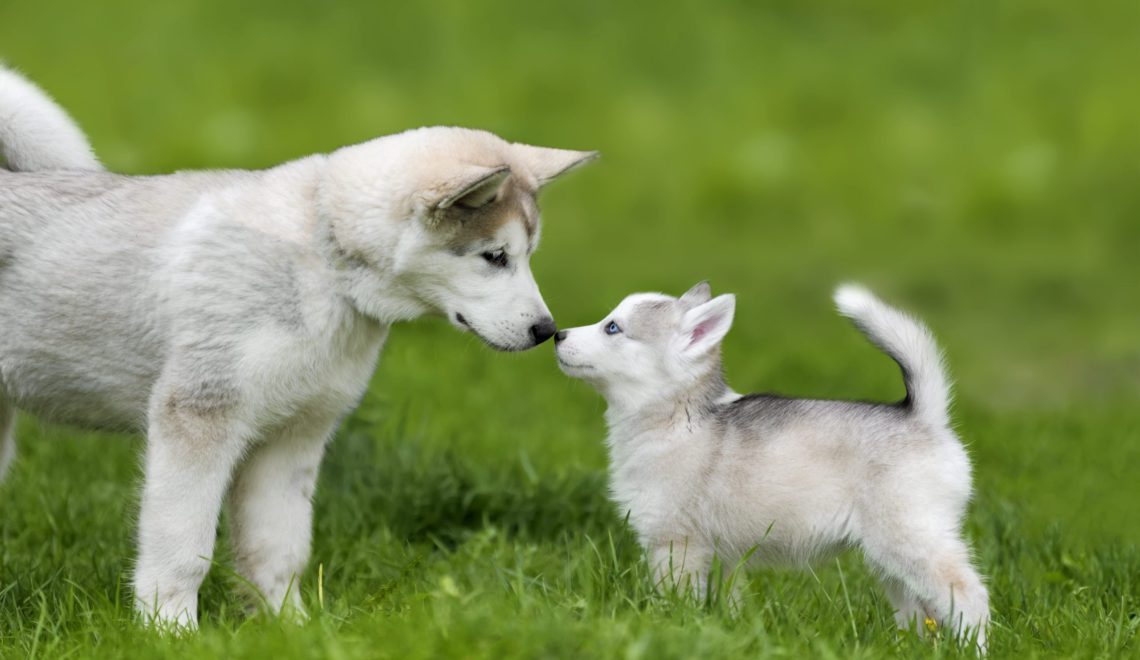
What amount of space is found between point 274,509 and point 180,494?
489mm

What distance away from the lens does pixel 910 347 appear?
4883 millimetres

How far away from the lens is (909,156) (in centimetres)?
1311

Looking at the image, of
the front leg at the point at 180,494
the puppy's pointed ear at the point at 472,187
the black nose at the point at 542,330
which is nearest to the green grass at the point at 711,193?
the front leg at the point at 180,494

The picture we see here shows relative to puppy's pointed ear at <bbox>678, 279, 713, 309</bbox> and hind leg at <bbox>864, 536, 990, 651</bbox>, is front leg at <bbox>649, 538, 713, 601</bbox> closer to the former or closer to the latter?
hind leg at <bbox>864, 536, 990, 651</bbox>

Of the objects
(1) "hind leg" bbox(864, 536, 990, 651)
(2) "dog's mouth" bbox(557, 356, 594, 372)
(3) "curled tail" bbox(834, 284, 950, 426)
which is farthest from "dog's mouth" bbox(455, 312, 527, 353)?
(1) "hind leg" bbox(864, 536, 990, 651)

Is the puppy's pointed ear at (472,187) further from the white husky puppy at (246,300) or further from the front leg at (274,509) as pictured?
the front leg at (274,509)

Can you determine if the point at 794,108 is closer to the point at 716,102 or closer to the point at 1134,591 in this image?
the point at 716,102

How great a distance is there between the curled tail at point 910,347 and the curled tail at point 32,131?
9.27ft

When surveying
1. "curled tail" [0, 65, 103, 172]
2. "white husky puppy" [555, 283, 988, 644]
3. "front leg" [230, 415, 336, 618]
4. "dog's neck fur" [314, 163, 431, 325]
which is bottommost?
"front leg" [230, 415, 336, 618]

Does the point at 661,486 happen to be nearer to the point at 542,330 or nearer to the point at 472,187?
the point at 542,330

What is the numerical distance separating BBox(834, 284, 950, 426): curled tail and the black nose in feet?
3.02

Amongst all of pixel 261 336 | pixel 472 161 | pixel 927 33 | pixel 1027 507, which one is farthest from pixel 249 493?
pixel 927 33

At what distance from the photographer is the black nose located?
4.87m

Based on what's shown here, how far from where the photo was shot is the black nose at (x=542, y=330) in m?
4.87
